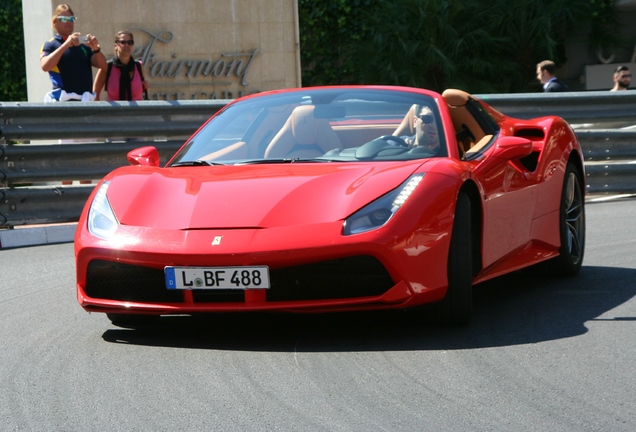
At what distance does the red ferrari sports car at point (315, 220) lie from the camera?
498 centimetres

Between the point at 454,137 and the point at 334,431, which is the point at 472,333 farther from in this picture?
the point at 334,431

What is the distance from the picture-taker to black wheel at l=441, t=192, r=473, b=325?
5242mm

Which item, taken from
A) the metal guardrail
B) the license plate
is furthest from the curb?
the license plate

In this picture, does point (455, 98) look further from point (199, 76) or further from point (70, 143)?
point (199, 76)

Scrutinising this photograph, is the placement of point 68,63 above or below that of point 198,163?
above

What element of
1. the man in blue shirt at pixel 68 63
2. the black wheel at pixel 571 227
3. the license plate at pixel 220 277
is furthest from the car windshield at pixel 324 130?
the man in blue shirt at pixel 68 63

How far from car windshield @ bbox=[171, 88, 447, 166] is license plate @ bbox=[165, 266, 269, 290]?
1.02 meters

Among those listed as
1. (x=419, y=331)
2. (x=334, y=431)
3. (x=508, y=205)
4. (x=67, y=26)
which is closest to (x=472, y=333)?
(x=419, y=331)

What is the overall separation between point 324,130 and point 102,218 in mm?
Answer: 1313

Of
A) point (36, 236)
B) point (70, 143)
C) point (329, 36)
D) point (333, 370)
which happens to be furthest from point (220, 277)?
point (329, 36)

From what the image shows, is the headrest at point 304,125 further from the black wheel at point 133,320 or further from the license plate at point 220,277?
the license plate at point 220,277

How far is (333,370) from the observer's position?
15.1 ft

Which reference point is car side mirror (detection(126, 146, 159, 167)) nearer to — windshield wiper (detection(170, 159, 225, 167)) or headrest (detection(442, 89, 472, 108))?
windshield wiper (detection(170, 159, 225, 167))

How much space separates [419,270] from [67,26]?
23.7 feet
